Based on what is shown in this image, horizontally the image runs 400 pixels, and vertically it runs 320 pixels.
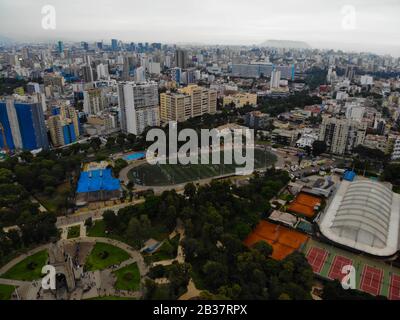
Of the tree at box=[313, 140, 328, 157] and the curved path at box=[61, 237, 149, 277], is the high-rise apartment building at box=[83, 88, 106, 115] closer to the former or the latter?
the curved path at box=[61, 237, 149, 277]

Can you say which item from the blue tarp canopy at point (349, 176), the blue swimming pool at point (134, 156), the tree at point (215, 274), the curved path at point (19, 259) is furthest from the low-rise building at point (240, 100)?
the tree at point (215, 274)

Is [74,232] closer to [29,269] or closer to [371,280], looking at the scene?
[29,269]

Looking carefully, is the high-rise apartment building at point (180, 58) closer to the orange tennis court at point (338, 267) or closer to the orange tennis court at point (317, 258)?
the orange tennis court at point (317, 258)

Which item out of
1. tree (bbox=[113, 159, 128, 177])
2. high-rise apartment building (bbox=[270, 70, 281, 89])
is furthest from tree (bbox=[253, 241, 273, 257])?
high-rise apartment building (bbox=[270, 70, 281, 89])

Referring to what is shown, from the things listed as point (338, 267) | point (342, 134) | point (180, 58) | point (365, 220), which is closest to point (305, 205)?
point (365, 220)
